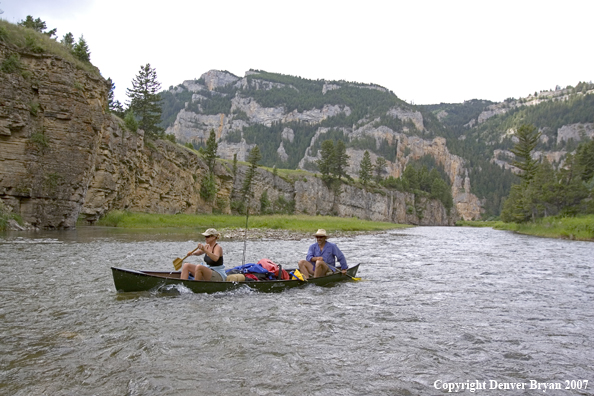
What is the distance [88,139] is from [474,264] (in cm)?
2593

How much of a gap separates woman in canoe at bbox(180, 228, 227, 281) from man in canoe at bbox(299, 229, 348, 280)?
283 centimetres

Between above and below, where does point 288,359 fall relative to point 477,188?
below

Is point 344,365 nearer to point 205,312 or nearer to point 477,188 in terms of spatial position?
point 205,312

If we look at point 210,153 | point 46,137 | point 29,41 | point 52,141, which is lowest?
point 52,141

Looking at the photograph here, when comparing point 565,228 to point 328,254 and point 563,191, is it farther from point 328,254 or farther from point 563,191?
point 328,254

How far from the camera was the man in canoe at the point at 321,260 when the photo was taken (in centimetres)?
1216

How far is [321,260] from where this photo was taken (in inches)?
479

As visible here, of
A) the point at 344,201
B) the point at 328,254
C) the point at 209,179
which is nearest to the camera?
the point at 328,254

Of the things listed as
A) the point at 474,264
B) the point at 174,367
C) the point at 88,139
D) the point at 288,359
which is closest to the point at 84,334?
the point at 174,367

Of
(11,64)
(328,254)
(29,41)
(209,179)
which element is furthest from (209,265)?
(209,179)

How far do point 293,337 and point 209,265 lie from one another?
437 centimetres

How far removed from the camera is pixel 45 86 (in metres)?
25.3

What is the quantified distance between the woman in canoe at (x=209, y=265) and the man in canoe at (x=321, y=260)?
9.30 ft

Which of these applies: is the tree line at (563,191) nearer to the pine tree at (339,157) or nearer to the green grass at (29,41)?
the pine tree at (339,157)
